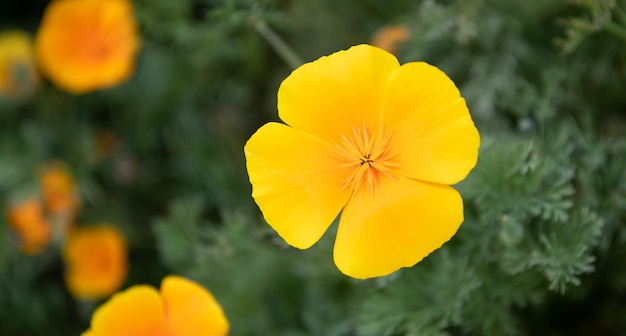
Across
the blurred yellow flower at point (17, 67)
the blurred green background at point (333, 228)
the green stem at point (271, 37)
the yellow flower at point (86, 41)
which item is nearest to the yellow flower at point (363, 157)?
the blurred green background at point (333, 228)

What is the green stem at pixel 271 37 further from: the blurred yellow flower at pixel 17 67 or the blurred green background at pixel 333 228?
the blurred yellow flower at pixel 17 67

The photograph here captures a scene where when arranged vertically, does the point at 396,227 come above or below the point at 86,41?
above

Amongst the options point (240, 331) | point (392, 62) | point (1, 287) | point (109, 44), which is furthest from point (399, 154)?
point (1, 287)

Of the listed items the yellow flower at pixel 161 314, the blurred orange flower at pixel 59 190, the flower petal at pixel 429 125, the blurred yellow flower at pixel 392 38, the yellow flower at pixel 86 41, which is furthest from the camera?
the blurred orange flower at pixel 59 190

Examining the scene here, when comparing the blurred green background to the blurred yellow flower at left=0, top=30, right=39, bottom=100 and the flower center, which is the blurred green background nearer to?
the blurred yellow flower at left=0, top=30, right=39, bottom=100

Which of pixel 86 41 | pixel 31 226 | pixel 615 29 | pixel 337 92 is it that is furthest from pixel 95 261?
pixel 615 29

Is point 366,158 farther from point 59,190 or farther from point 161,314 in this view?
point 59,190

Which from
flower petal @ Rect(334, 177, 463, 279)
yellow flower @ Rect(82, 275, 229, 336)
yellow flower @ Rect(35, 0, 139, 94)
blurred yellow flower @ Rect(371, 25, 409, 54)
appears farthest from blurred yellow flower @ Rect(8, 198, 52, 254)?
flower petal @ Rect(334, 177, 463, 279)

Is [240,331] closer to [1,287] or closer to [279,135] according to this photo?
[279,135]
